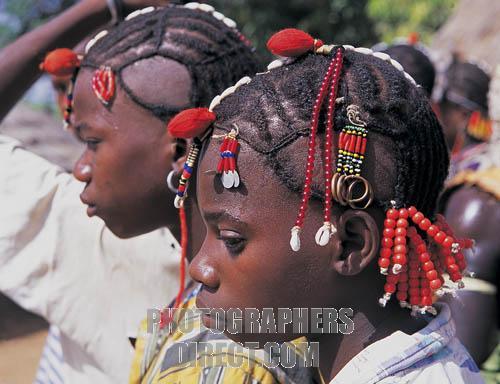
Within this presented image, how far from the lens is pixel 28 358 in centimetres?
668

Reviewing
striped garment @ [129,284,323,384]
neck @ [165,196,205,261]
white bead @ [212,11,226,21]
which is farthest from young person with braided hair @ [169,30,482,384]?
white bead @ [212,11,226,21]

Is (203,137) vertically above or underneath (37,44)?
above

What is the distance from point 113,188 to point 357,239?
0.96 m

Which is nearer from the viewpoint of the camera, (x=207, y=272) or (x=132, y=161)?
(x=207, y=272)

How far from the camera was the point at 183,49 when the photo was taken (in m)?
2.44

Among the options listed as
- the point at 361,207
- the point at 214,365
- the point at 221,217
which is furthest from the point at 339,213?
the point at 214,365

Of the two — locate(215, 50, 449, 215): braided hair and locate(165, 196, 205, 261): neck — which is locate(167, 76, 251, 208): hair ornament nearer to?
locate(215, 50, 449, 215): braided hair

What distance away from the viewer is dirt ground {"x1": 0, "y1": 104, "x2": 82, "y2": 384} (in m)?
6.41

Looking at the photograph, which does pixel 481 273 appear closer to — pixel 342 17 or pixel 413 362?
pixel 413 362

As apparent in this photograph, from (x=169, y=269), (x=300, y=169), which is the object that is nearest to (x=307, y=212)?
(x=300, y=169)

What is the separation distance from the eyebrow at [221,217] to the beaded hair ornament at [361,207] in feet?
0.43

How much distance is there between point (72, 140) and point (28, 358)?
9.17 ft

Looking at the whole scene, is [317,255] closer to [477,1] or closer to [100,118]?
[100,118]

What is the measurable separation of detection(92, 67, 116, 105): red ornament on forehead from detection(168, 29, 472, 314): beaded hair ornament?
2.14 ft
